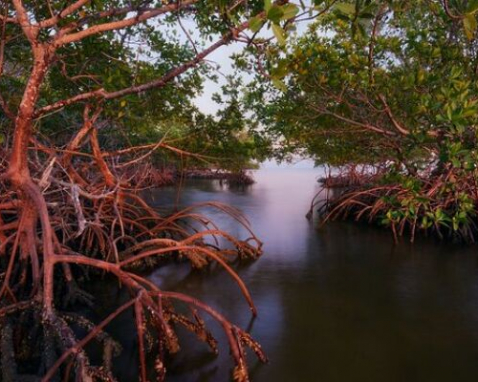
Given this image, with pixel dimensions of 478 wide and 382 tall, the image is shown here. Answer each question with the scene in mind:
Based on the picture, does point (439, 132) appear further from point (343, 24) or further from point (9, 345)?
point (9, 345)

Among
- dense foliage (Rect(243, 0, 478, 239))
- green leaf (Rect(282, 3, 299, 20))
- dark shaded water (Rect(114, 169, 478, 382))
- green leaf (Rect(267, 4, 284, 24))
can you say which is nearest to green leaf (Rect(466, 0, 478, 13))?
dense foliage (Rect(243, 0, 478, 239))

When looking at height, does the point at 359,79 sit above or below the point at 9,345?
above

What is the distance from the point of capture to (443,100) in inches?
155

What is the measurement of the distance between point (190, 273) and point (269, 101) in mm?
3875

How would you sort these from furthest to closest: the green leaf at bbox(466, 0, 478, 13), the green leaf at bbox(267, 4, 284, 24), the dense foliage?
the dense foliage < the green leaf at bbox(466, 0, 478, 13) < the green leaf at bbox(267, 4, 284, 24)

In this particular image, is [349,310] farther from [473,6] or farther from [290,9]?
[290,9]

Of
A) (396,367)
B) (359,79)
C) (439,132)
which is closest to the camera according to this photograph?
(396,367)

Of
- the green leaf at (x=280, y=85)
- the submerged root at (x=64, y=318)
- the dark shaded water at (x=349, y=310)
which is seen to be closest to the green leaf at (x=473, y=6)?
Result: the green leaf at (x=280, y=85)

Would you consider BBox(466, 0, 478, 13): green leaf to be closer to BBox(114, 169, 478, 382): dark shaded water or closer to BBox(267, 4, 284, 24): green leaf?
BBox(267, 4, 284, 24): green leaf

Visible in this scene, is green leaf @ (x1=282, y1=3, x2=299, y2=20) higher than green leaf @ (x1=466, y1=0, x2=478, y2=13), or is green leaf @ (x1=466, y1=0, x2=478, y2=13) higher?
green leaf @ (x1=466, y1=0, x2=478, y2=13)

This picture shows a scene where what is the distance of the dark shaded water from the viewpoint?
381 centimetres

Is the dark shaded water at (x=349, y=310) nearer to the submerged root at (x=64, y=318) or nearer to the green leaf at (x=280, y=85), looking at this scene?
the submerged root at (x=64, y=318)

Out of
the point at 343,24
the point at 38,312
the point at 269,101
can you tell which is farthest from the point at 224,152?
the point at 38,312

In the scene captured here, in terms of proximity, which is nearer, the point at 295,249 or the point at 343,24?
the point at 343,24
